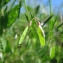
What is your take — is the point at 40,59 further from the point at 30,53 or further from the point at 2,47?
the point at 2,47

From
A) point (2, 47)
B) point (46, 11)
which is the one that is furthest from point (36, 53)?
point (46, 11)

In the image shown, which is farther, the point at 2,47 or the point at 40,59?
the point at 40,59

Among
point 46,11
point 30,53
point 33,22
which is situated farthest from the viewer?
point 46,11

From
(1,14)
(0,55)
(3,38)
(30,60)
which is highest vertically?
(1,14)

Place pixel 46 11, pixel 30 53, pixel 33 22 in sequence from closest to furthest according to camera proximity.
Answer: pixel 33 22
pixel 30 53
pixel 46 11

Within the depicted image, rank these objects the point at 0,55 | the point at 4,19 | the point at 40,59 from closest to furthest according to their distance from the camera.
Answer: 1. the point at 4,19
2. the point at 0,55
3. the point at 40,59

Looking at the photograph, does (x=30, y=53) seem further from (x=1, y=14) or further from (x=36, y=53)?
(x=1, y=14)

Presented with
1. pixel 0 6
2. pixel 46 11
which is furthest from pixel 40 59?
pixel 46 11

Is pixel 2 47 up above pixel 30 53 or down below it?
above

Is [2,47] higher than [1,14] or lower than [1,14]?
lower
